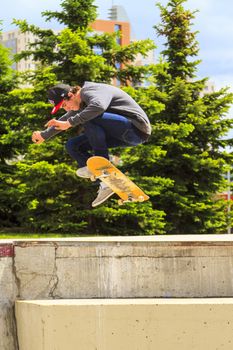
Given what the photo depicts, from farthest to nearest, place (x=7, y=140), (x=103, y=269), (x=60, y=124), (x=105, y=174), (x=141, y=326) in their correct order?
(x=7, y=140)
(x=105, y=174)
(x=60, y=124)
(x=103, y=269)
(x=141, y=326)

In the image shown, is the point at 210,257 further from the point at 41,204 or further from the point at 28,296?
the point at 41,204

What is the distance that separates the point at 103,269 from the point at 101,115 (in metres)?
1.87

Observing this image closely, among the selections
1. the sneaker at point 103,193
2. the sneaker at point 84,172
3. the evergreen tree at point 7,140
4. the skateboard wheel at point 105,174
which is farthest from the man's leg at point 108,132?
the evergreen tree at point 7,140

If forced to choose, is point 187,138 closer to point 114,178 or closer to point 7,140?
point 7,140

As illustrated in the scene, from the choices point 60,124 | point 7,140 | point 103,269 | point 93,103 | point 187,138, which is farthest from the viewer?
point 187,138

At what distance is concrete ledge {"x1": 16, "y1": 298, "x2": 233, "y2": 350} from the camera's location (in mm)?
5051

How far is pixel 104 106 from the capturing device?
6.25 metres

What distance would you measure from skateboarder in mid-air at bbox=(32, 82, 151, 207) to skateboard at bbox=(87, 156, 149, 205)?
0.12 m

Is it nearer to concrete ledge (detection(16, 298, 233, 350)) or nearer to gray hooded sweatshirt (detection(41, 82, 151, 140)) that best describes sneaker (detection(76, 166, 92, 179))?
gray hooded sweatshirt (detection(41, 82, 151, 140))

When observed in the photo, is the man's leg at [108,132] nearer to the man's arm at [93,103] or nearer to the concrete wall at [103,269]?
the man's arm at [93,103]

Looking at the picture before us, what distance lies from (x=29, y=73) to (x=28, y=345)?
15.3 m

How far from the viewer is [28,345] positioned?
17.4 feet

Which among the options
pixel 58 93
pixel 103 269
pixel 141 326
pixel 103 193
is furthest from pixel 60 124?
pixel 141 326

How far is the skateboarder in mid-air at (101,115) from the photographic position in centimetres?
631
